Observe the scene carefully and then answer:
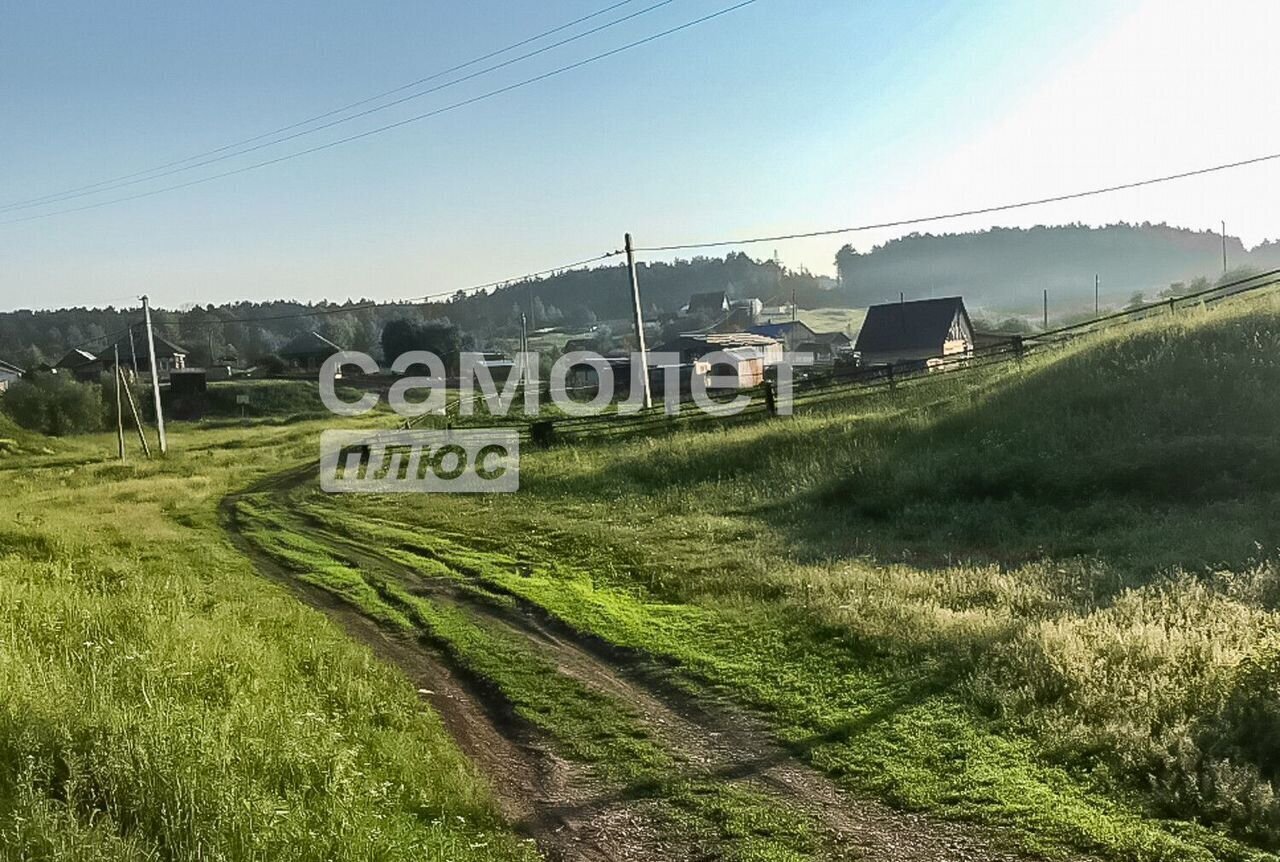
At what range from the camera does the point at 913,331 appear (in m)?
55.5

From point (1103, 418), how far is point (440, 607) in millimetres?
14038

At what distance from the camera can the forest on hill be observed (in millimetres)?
136500

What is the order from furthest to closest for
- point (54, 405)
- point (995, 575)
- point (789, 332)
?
1. point (789, 332)
2. point (54, 405)
3. point (995, 575)

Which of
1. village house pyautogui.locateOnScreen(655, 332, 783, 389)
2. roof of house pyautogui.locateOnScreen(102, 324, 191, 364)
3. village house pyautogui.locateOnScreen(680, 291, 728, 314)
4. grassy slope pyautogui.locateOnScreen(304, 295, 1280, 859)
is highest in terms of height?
village house pyautogui.locateOnScreen(680, 291, 728, 314)

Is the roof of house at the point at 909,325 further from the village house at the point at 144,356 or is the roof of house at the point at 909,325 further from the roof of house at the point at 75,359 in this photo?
the roof of house at the point at 75,359

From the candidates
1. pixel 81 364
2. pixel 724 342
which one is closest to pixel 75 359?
pixel 81 364

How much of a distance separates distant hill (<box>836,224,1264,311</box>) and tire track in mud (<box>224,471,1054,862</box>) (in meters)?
155

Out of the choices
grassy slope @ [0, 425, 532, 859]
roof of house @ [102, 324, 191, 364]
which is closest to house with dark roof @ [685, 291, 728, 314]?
roof of house @ [102, 324, 191, 364]

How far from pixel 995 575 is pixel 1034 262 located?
18359cm

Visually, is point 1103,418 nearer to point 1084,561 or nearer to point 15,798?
point 1084,561

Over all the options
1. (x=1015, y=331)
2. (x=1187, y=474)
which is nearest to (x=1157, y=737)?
(x=1187, y=474)

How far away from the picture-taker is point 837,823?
5375 millimetres

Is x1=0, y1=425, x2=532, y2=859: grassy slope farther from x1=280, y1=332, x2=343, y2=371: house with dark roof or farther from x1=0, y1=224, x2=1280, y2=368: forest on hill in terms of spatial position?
x1=0, y1=224, x2=1280, y2=368: forest on hill

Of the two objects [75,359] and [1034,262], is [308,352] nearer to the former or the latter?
[75,359]
